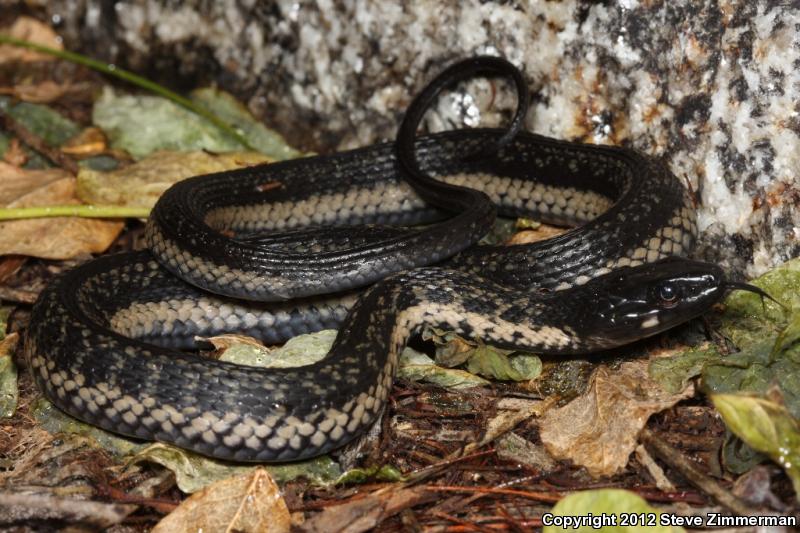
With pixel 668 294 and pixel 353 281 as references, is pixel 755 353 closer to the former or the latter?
pixel 668 294

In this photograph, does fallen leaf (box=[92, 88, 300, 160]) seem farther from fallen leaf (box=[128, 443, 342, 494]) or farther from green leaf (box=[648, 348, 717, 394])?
green leaf (box=[648, 348, 717, 394])

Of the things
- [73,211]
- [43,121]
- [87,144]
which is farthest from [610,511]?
→ [43,121]

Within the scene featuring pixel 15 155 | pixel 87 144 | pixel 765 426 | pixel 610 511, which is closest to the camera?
pixel 610 511

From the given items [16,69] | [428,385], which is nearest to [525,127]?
[428,385]

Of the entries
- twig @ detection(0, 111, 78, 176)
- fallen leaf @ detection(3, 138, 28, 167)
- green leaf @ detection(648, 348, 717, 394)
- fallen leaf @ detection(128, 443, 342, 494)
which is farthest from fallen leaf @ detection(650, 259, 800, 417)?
fallen leaf @ detection(3, 138, 28, 167)

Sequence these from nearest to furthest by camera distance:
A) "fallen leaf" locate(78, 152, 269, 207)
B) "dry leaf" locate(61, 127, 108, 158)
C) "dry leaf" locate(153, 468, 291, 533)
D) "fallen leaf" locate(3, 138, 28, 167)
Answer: "dry leaf" locate(153, 468, 291, 533), "fallen leaf" locate(78, 152, 269, 207), "fallen leaf" locate(3, 138, 28, 167), "dry leaf" locate(61, 127, 108, 158)

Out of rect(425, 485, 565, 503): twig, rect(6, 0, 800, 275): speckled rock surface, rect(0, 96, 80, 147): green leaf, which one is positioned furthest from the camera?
rect(0, 96, 80, 147): green leaf
